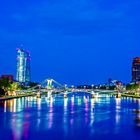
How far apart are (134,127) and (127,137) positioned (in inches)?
284

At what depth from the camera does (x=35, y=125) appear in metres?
49.1

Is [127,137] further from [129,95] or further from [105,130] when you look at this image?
[129,95]

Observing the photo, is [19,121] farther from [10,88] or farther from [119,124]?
[10,88]

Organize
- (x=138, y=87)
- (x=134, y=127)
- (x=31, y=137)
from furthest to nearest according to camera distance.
A: (x=138, y=87)
(x=134, y=127)
(x=31, y=137)

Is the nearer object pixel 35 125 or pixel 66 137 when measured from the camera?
pixel 66 137

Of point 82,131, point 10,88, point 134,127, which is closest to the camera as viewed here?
point 82,131

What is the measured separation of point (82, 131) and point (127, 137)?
182 inches

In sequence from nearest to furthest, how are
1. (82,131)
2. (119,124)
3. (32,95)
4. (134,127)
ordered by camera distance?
(82,131) < (134,127) < (119,124) < (32,95)

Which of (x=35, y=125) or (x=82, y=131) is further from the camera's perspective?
(x=35, y=125)

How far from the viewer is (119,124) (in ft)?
170

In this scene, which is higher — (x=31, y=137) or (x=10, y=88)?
(x=10, y=88)

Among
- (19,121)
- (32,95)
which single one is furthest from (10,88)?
(19,121)

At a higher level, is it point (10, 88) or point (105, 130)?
point (10, 88)

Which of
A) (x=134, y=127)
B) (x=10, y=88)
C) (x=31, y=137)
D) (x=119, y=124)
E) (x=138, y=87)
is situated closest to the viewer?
(x=31, y=137)
